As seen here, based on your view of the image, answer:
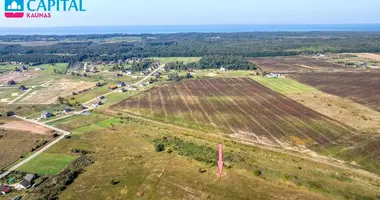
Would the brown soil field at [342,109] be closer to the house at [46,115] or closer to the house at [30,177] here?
the house at [30,177]

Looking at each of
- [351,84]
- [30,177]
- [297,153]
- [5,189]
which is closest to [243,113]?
[297,153]

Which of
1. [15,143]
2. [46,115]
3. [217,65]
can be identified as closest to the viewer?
[15,143]

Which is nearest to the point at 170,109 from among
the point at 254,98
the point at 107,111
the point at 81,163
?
the point at 107,111

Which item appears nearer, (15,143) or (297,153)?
(297,153)

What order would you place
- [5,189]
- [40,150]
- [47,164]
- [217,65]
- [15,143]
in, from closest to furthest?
[5,189] < [47,164] < [40,150] < [15,143] < [217,65]

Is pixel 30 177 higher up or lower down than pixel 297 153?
lower down

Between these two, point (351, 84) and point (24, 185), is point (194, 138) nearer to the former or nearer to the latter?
point (24, 185)

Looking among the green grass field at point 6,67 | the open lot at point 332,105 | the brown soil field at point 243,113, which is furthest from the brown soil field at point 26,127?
the green grass field at point 6,67

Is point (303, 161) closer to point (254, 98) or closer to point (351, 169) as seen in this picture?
point (351, 169)
